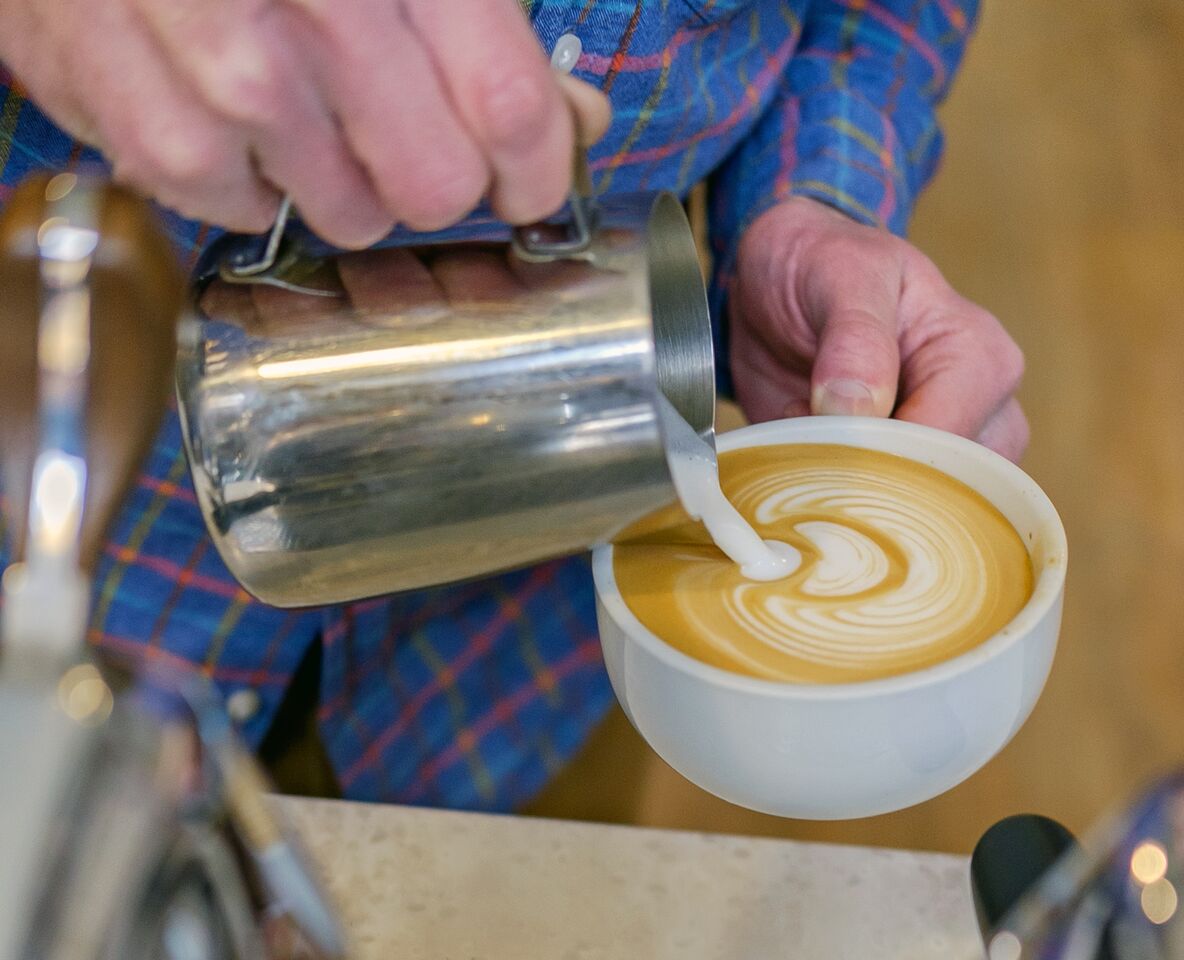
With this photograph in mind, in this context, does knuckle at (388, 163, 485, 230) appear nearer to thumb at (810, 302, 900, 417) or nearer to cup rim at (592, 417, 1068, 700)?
cup rim at (592, 417, 1068, 700)

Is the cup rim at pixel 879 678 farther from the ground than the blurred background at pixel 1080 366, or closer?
farther from the ground

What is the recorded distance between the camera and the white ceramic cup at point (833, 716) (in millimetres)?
519

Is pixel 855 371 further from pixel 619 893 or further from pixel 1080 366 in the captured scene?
pixel 1080 366

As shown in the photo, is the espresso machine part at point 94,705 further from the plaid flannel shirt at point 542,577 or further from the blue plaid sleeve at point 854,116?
the blue plaid sleeve at point 854,116

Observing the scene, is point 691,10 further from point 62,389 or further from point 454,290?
point 62,389

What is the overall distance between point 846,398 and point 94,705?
575 millimetres

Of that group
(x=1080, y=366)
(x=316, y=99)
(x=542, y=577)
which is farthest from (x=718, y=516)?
(x=1080, y=366)

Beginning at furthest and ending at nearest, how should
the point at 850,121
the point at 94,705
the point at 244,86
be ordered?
the point at 850,121 < the point at 244,86 < the point at 94,705

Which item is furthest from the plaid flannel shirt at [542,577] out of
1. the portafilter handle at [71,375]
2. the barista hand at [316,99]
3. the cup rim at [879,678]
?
the portafilter handle at [71,375]

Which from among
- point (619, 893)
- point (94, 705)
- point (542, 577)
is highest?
point (94, 705)

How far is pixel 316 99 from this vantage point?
45 centimetres

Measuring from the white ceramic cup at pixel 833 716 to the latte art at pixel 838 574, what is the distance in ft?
0.09

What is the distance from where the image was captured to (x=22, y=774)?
228mm

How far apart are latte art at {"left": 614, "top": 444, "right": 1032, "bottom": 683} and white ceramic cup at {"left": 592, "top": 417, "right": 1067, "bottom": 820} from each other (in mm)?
28
